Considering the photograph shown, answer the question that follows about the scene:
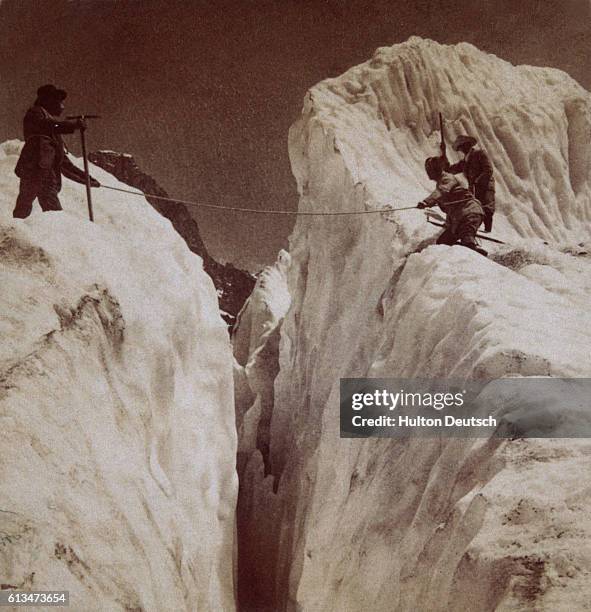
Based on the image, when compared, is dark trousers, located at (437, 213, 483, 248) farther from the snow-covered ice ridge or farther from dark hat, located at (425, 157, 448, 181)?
dark hat, located at (425, 157, 448, 181)

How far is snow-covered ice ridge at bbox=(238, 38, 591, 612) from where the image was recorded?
3.68 meters

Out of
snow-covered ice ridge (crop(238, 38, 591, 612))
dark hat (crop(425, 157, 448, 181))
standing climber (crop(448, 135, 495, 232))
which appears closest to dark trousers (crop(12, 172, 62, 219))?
snow-covered ice ridge (crop(238, 38, 591, 612))

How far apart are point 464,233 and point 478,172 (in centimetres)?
92

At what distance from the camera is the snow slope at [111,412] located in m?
3.91

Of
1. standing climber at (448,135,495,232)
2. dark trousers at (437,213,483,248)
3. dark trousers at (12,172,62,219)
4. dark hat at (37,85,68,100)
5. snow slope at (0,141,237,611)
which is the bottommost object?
snow slope at (0,141,237,611)

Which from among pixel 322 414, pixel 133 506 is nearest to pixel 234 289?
pixel 322 414

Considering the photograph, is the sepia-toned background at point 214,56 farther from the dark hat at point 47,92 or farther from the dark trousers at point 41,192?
the dark trousers at point 41,192

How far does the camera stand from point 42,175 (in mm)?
5391

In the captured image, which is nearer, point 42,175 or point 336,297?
point 42,175

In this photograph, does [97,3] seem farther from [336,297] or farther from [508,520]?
[508,520]

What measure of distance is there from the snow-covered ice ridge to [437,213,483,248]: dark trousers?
0.66 ft

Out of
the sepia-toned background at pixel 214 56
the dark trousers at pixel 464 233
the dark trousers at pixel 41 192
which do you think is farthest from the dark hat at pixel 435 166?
the dark trousers at pixel 41 192

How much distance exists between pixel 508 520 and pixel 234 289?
8.68 m

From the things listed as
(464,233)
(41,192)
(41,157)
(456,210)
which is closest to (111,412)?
(41,192)
